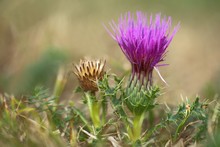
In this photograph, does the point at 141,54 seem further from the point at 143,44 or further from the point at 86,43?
the point at 86,43

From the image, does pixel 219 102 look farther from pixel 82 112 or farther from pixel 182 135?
pixel 82 112

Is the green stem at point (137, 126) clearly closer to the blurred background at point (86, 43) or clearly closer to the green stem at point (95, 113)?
the green stem at point (95, 113)

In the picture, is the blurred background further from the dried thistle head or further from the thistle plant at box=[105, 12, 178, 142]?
the thistle plant at box=[105, 12, 178, 142]

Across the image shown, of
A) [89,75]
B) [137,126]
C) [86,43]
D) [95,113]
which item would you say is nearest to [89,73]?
[89,75]

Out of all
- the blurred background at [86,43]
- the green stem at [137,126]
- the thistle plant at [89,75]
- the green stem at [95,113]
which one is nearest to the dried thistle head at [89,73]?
the thistle plant at [89,75]

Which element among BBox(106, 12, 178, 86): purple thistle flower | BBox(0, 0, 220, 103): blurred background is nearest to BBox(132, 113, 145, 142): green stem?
BBox(106, 12, 178, 86): purple thistle flower

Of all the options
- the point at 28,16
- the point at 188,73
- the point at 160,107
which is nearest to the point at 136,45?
the point at 160,107
